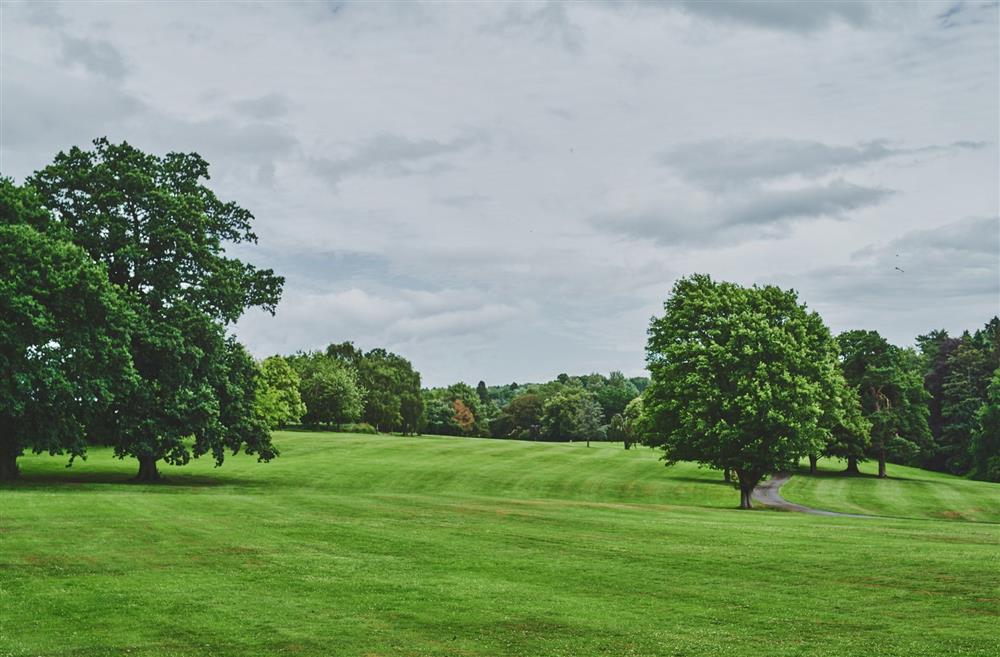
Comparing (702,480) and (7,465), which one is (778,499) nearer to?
(702,480)

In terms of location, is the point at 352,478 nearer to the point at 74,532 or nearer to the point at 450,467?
the point at 450,467

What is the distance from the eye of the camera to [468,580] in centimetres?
2236

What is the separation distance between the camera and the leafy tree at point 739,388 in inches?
2030

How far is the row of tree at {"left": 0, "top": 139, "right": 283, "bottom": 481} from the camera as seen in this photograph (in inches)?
1666

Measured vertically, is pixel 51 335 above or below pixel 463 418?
above

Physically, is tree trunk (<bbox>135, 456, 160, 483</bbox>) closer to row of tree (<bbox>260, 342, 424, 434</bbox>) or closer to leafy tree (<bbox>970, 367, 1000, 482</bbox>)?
row of tree (<bbox>260, 342, 424, 434</bbox>)

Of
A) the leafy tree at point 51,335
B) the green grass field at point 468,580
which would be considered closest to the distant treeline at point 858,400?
the leafy tree at point 51,335

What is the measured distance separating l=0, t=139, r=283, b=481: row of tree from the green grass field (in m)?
6.22

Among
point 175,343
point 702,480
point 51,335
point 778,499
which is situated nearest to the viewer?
point 51,335

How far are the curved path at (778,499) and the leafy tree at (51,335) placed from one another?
42016 millimetres

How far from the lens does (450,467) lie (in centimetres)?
7675

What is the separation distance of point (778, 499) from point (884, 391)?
3414 cm

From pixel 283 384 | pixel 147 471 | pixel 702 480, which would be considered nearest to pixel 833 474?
pixel 702 480

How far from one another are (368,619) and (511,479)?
52683 millimetres
